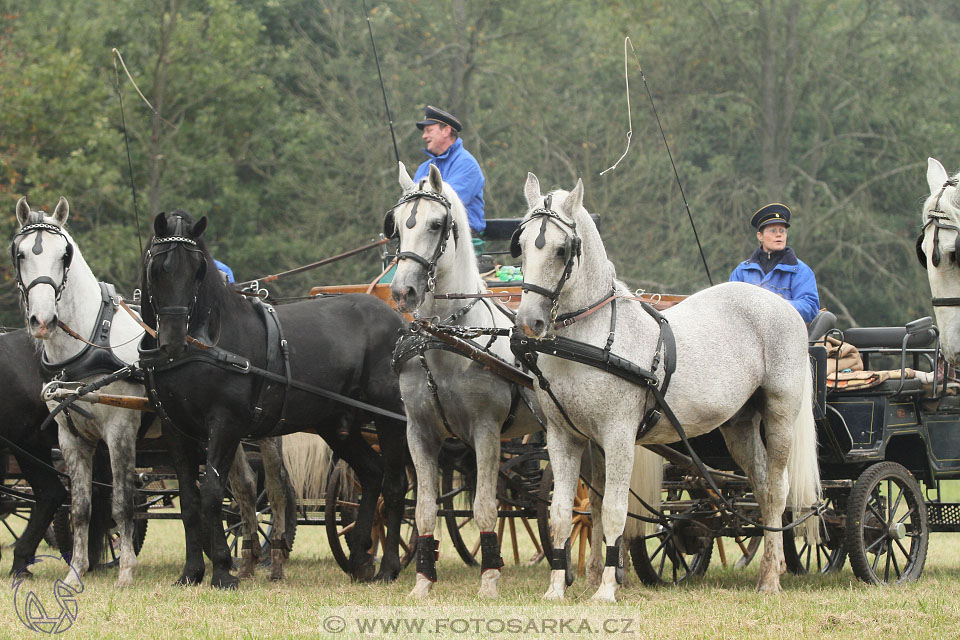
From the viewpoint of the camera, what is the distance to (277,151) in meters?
21.5

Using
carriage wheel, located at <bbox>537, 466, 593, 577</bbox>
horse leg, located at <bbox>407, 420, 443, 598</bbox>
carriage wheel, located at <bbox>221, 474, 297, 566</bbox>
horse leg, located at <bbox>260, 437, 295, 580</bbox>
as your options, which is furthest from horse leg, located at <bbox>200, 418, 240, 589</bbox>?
carriage wheel, located at <bbox>537, 466, 593, 577</bbox>

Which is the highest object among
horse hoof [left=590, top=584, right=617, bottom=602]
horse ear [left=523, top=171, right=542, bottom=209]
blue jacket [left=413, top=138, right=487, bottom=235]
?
blue jacket [left=413, top=138, right=487, bottom=235]

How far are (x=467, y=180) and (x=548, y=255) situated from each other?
2.01 metres

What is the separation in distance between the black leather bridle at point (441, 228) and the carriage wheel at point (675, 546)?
2.01 metres

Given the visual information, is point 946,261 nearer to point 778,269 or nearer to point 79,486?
point 778,269

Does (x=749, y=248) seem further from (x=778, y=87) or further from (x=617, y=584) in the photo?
(x=617, y=584)

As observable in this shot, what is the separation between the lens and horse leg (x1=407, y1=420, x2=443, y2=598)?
260 inches

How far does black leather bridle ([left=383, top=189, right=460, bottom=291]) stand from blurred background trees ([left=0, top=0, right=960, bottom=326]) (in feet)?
43.2

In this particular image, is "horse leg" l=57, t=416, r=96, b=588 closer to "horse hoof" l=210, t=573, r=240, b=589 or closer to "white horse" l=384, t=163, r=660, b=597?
"horse hoof" l=210, t=573, r=240, b=589

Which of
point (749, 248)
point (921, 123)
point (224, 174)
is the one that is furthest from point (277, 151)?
point (921, 123)

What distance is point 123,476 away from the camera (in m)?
7.40

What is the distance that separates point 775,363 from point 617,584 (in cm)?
160

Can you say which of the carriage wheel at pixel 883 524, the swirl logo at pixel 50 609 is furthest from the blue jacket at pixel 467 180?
the swirl logo at pixel 50 609

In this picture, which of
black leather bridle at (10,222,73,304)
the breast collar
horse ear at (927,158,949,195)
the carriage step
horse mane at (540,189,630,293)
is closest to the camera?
horse ear at (927,158,949,195)
